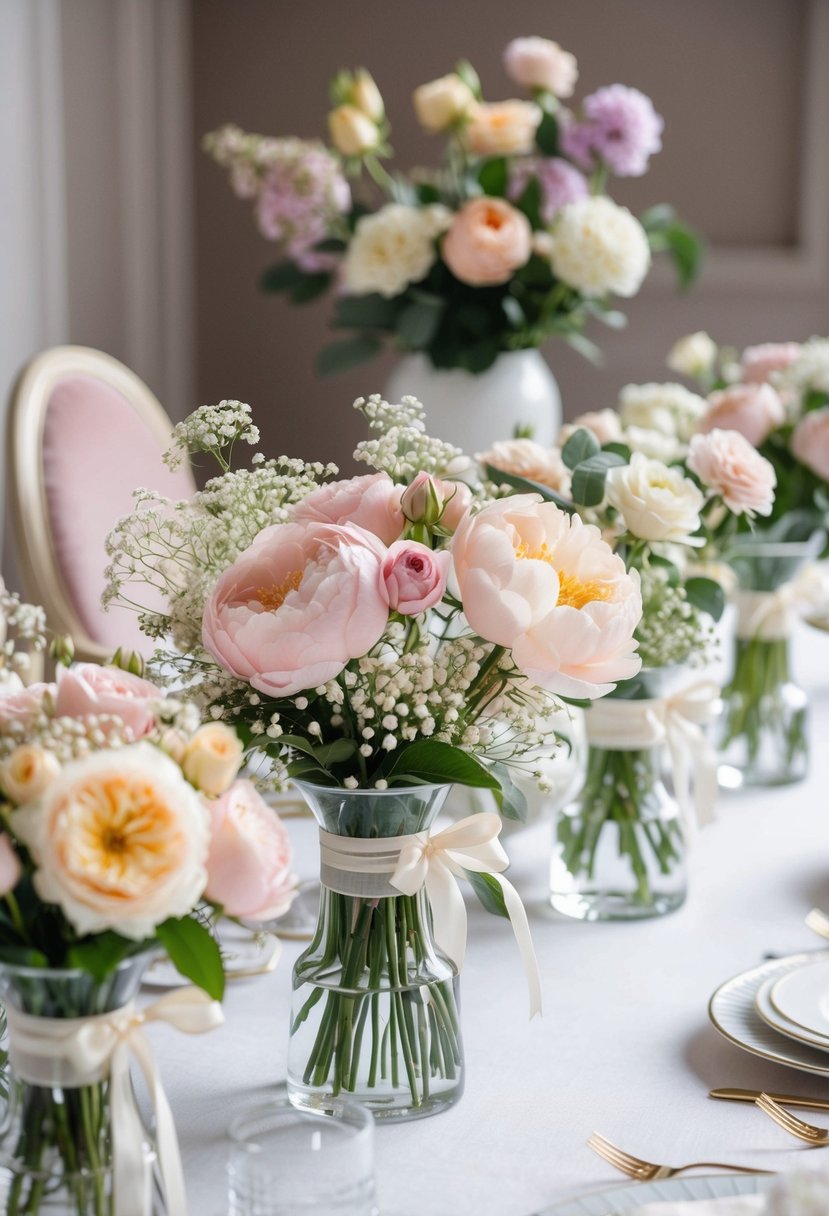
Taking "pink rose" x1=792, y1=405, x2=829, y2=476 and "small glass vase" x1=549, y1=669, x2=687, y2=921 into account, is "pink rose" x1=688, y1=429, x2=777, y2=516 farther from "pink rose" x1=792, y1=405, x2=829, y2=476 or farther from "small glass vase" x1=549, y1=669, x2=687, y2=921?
"pink rose" x1=792, y1=405, x2=829, y2=476

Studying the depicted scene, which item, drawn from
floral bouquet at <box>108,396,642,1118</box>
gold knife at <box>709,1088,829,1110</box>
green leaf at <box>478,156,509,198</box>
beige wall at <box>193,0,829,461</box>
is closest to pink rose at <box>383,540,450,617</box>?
floral bouquet at <box>108,396,642,1118</box>

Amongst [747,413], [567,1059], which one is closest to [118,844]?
[567,1059]

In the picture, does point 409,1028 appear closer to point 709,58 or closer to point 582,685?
point 582,685

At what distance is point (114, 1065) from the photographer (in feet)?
1.83

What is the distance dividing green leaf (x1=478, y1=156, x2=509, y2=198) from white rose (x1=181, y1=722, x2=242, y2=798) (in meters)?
→ 1.74

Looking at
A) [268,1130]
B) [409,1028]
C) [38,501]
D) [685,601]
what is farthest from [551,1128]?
[38,501]

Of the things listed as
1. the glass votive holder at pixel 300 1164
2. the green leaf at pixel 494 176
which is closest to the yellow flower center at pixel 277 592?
the glass votive holder at pixel 300 1164

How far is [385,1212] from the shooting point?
65cm

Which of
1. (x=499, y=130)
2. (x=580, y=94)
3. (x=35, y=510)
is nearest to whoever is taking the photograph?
(x=35, y=510)

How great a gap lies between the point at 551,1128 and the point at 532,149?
1.82 metres

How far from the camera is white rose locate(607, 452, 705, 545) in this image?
0.89m

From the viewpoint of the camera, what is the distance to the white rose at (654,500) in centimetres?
89

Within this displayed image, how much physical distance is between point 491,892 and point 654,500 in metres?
0.28

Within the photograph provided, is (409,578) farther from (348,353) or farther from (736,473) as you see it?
(348,353)
